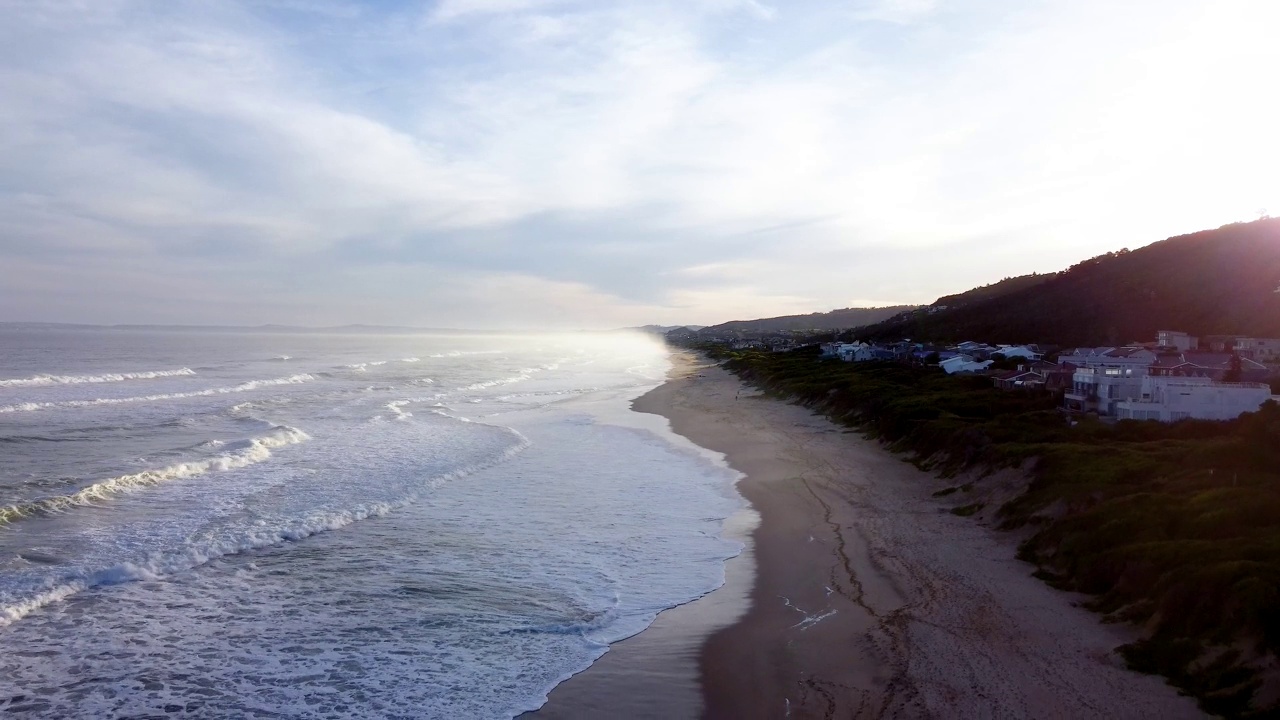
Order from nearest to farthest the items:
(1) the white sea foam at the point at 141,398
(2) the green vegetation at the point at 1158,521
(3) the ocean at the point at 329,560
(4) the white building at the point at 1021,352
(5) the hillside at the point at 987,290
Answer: (2) the green vegetation at the point at 1158,521 < (3) the ocean at the point at 329,560 < (1) the white sea foam at the point at 141,398 < (4) the white building at the point at 1021,352 < (5) the hillside at the point at 987,290

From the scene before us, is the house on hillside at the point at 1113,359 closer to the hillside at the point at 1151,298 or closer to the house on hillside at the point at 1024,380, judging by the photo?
the house on hillside at the point at 1024,380

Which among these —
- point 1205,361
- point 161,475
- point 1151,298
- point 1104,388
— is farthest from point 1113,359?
point 1151,298

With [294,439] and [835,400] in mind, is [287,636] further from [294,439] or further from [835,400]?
[835,400]

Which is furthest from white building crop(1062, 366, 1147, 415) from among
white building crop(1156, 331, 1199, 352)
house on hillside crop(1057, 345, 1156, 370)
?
white building crop(1156, 331, 1199, 352)

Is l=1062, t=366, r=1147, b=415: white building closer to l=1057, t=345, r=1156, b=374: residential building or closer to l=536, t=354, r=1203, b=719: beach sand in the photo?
l=1057, t=345, r=1156, b=374: residential building

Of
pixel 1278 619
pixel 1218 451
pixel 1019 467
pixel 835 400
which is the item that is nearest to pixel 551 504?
pixel 1019 467

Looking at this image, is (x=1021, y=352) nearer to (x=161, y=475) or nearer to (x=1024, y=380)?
(x=1024, y=380)

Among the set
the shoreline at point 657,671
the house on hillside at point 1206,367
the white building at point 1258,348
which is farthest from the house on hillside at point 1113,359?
the shoreline at point 657,671
